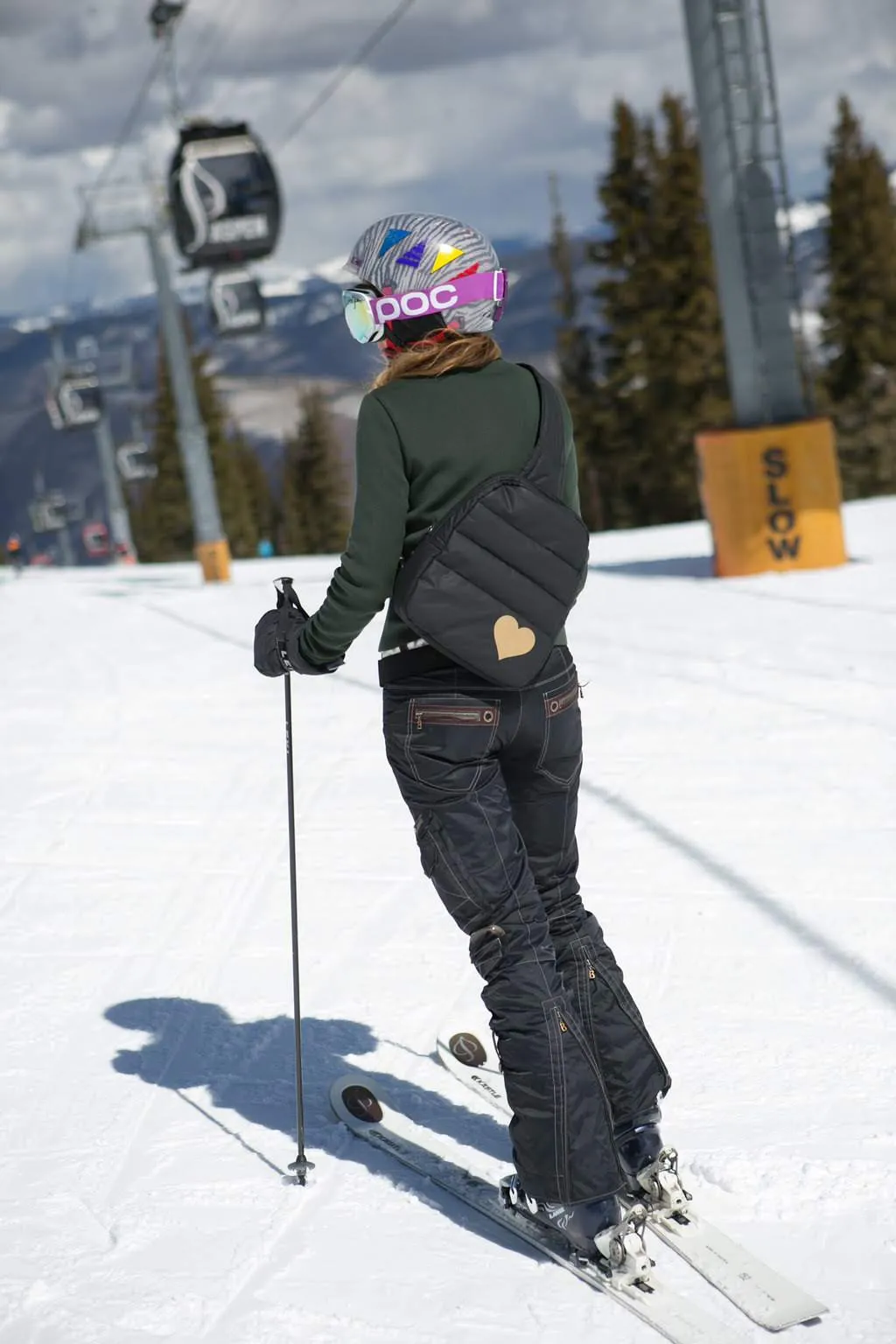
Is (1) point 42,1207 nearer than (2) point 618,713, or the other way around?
(1) point 42,1207

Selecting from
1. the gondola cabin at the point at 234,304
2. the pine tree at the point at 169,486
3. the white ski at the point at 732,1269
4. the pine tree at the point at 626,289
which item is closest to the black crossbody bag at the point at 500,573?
the white ski at the point at 732,1269

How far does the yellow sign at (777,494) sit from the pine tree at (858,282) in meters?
46.3

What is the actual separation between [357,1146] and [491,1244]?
57cm

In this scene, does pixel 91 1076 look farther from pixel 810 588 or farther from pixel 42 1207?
pixel 810 588

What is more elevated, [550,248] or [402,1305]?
[550,248]

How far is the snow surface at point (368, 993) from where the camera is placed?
292 cm

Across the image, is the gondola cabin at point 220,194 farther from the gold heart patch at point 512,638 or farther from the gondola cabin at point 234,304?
the gold heart patch at point 512,638

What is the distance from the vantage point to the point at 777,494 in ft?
37.5

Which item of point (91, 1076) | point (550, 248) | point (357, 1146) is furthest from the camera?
point (550, 248)

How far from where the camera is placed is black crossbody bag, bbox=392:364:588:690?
109 inches

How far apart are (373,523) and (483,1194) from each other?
145cm

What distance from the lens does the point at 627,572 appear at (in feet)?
45.4

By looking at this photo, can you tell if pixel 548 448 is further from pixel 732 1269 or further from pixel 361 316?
pixel 732 1269

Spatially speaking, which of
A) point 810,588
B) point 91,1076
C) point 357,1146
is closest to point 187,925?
point 91,1076
